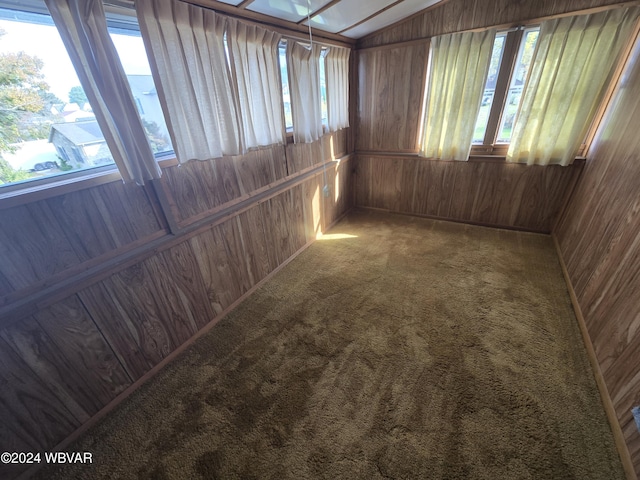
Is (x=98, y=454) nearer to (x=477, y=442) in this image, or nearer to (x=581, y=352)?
(x=477, y=442)

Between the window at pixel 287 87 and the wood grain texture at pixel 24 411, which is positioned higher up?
the window at pixel 287 87

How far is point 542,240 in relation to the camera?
9.23 feet

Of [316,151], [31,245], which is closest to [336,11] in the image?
[316,151]

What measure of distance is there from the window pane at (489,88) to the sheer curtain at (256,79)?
2.17 metres

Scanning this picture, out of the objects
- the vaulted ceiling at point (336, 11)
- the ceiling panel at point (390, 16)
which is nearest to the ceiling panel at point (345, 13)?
the vaulted ceiling at point (336, 11)

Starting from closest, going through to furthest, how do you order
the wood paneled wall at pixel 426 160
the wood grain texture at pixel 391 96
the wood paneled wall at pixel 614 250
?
the wood paneled wall at pixel 614 250 → the wood paneled wall at pixel 426 160 → the wood grain texture at pixel 391 96

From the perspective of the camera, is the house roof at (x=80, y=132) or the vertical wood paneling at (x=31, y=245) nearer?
the vertical wood paneling at (x=31, y=245)

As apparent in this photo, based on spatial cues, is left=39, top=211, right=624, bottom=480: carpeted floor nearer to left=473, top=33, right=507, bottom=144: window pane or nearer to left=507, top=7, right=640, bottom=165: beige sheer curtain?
left=507, top=7, right=640, bottom=165: beige sheer curtain

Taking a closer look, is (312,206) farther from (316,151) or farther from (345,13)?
(345,13)

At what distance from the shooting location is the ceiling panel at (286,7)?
1.66 meters

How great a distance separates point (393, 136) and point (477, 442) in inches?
121

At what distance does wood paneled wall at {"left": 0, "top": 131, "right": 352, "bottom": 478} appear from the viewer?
1110mm

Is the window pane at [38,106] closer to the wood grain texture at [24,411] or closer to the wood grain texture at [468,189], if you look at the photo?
the wood grain texture at [24,411]

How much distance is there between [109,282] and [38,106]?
832 millimetres
